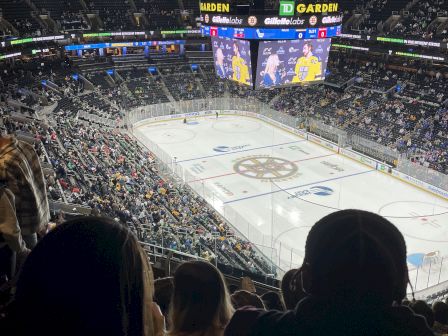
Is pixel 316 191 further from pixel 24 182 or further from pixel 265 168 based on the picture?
pixel 24 182

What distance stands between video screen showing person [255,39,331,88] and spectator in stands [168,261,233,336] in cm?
2226

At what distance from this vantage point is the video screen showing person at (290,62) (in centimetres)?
2373

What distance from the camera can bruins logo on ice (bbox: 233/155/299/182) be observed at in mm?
25734

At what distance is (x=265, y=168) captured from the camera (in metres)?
27.2

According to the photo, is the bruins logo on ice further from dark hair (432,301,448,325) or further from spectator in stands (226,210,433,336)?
spectator in stands (226,210,433,336)

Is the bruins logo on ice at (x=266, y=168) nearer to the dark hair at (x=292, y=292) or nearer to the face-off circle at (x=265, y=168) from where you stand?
the face-off circle at (x=265, y=168)

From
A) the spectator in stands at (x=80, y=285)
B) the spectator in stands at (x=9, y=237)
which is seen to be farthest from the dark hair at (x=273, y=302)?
the spectator in stands at (x=80, y=285)

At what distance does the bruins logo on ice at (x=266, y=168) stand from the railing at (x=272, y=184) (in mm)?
2033

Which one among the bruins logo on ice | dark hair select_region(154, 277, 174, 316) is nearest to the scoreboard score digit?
the bruins logo on ice

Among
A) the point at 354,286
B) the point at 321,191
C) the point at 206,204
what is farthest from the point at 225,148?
the point at 354,286

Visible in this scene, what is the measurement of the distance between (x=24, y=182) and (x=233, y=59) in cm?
2315

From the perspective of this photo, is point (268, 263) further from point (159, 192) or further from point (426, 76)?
point (426, 76)

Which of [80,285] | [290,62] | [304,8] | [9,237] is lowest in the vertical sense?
[290,62]

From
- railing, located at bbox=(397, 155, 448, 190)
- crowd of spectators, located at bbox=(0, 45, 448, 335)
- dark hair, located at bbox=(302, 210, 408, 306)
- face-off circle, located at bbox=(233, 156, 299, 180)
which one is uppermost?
dark hair, located at bbox=(302, 210, 408, 306)
